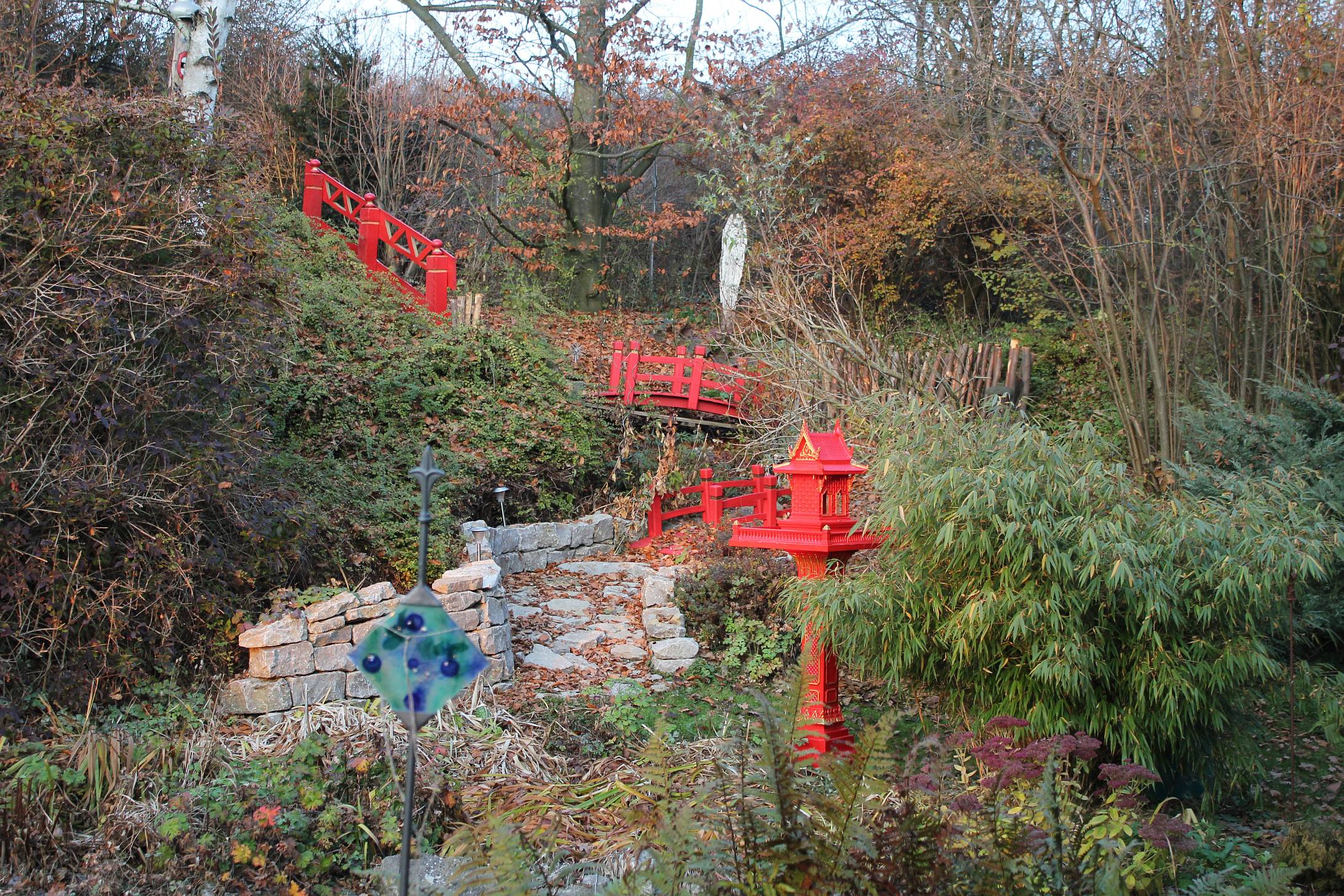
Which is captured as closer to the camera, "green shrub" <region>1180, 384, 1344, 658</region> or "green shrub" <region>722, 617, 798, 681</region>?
"green shrub" <region>1180, 384, 1344, 658</region>

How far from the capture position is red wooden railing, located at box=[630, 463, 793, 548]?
8.80m

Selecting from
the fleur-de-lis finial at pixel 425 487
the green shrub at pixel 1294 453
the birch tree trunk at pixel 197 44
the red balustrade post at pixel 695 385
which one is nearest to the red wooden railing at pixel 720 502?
the red balustrade post at pixel 695 385

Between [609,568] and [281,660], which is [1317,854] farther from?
[609,568]

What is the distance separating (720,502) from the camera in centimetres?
902

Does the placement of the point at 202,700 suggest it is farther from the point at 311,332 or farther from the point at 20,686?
the point at 311,332

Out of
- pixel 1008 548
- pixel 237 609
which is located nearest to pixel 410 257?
pixel 237 609

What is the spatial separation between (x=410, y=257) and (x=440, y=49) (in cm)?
671

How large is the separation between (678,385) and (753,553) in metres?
4.69

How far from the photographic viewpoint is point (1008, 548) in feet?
12.8

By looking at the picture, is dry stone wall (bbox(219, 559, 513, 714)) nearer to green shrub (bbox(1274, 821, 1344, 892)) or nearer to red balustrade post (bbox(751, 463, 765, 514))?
green shrub (bbox(1274, 821, 1344, 892))

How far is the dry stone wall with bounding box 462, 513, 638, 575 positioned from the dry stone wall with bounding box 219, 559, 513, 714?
2.44 meters

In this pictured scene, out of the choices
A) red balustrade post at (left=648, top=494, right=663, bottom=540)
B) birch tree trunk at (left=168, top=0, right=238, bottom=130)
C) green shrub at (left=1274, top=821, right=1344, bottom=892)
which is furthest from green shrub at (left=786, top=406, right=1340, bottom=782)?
birch tree trunk at (left=168, top=0, right=238, bottom=130)

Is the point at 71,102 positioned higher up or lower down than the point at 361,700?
higher up

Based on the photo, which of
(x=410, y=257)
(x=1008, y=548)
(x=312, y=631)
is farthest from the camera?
(x=410, y=257)
